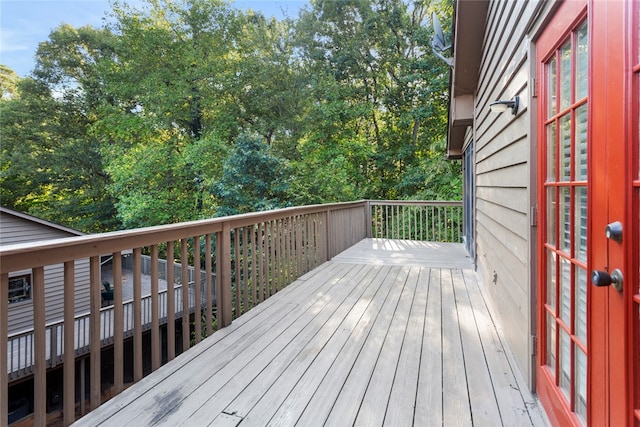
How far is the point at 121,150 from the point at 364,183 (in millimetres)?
9724

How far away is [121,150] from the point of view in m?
13.6

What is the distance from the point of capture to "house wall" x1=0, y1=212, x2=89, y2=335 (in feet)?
21.9

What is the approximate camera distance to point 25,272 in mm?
6973

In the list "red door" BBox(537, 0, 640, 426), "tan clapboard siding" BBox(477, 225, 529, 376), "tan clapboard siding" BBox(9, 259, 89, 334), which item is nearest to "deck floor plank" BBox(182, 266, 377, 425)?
"tan clapboard siding" BBox(477, 225, 529, 376)

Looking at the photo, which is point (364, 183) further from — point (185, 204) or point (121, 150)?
point (121, 150)

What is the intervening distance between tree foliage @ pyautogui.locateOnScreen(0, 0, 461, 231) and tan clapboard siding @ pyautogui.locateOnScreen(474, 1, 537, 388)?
838cm

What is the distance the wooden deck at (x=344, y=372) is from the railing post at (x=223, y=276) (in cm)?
12

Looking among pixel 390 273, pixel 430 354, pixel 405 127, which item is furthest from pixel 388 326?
pixel 405 127

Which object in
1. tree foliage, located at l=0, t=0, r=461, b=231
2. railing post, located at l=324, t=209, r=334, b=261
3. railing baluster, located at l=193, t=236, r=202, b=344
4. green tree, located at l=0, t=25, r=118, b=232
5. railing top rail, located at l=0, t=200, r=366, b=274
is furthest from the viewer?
green tree, located at l=0, t=25, r=118, b=232

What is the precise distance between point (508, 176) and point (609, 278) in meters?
1.58

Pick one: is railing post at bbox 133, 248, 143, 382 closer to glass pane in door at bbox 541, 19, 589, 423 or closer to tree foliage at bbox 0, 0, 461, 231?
glass pane in door at bbox 541, 19, 589, 423

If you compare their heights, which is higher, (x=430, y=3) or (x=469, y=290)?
(x=430, y=3)

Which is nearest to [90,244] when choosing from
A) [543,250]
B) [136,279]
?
[136,279]

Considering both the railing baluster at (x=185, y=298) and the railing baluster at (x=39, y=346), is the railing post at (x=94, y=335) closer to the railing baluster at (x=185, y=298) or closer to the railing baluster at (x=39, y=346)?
the railing baluster at (x=39, y=346)
